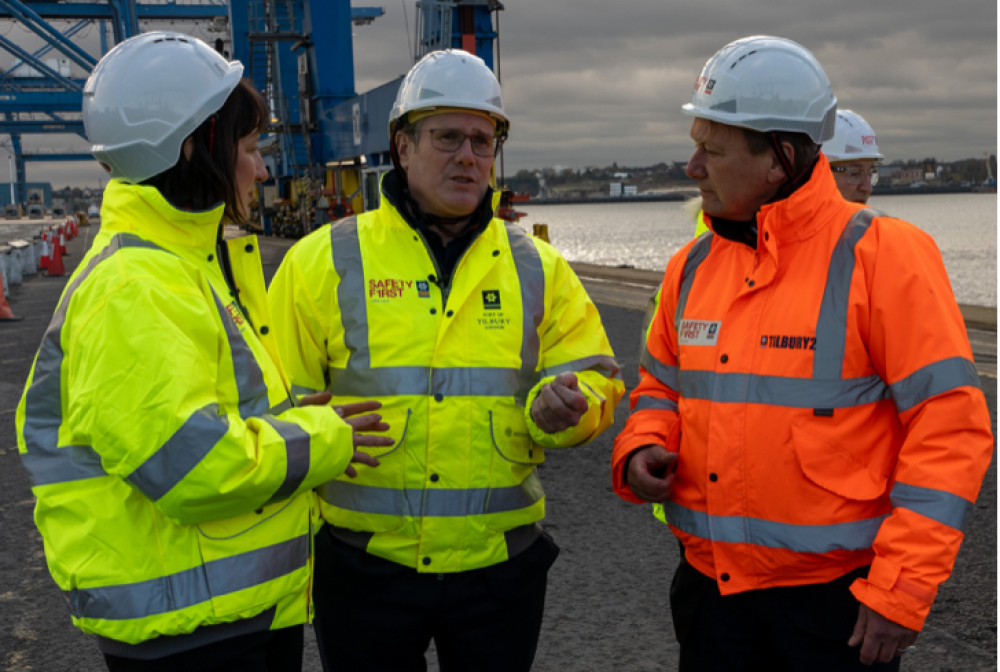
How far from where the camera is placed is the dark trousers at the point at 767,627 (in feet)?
7.11

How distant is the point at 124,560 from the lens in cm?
187

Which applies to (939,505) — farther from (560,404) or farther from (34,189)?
(34,189)

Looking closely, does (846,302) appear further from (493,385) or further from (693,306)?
(493,385)

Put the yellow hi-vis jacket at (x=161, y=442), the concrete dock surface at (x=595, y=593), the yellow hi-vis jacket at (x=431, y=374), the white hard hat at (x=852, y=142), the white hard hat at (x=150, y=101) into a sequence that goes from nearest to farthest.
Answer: the yellow hi-vis jacket at (x=161, y=442)
the white hard hat at (x=150, y=101)
the yellow hi-vis jacket at (x=431, y=374)
the concrete dock surface at (x=595, y=593)
the white hard hat at (x=852, y=142)

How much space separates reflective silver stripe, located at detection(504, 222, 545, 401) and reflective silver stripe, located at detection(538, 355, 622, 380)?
48 mm

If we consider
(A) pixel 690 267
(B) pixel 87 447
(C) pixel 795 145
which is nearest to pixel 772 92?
(C) pixel 795 145

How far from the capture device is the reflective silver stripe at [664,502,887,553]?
2129 millimetres

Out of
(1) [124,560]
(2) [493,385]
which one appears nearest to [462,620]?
(2) [493,385]

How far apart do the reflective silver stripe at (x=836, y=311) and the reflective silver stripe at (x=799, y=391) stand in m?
0.03

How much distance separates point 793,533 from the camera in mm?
2160

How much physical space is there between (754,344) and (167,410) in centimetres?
132

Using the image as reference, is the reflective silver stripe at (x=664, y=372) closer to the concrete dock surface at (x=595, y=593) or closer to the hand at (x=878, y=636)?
the hand at (x=878, y=636)

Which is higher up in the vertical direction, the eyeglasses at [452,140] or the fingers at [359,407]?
the eyeglasses at [452,140]

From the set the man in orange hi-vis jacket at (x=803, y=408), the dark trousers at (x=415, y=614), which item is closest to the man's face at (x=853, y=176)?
the man in orange hi-vis jacket at (x=803, y=408)
